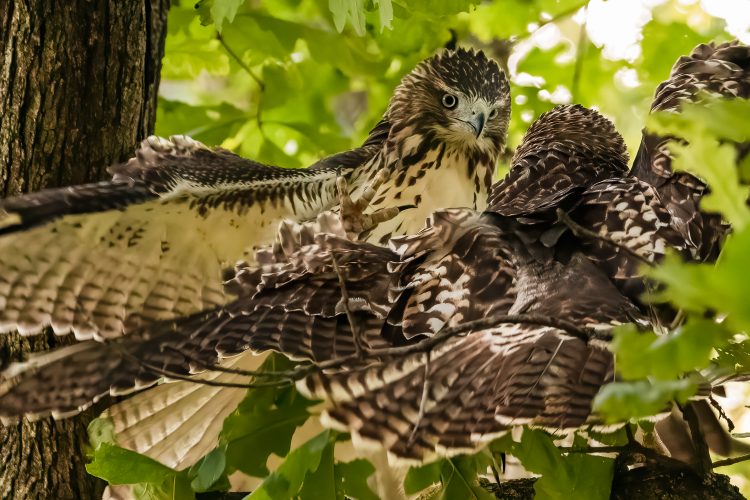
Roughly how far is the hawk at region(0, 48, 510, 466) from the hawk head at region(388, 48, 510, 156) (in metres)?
0.38

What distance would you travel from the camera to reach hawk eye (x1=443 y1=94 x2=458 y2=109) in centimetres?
400

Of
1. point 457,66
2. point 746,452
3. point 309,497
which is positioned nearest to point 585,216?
point 746,452

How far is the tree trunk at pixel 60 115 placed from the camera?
2.70 metres

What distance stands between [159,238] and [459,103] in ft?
5.21

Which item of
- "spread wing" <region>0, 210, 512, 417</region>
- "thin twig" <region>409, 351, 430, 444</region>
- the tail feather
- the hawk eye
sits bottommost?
the tail feather

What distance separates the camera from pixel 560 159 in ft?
10.5

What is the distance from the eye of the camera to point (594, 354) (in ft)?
Answer: 5.75

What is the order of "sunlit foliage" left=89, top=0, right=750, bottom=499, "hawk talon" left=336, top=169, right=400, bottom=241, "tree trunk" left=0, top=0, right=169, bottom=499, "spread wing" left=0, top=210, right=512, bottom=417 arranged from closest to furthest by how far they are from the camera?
1. "sunlit foliage" left=89, top=0, right=750, bottom=499
2. "spread wing" left=0, top=210, right=512, bottom=417
3. "hawk talon" left=336, top=169, right=400, bottom=241
4. "tree trunk" left=0, top=0, right=169, bottom=499

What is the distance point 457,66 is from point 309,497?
2276 mm

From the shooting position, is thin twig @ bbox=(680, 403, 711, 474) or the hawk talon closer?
thin twig @ bbox=(680, 403, 711, 474)

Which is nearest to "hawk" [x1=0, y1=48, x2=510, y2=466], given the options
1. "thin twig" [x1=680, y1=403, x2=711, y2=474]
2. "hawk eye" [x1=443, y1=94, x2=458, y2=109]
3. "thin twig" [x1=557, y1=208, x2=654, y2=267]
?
"hawk eye" [x1=443, y1=94, x2=458, y2=109]

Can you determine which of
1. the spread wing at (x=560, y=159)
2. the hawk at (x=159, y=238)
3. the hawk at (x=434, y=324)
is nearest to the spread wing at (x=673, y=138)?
the hawk at (x=434, y=324)

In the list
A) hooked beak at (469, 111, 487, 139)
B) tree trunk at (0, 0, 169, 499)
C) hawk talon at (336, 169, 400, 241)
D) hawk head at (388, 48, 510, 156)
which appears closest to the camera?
hawk talon at (336, 169, 400, 241)

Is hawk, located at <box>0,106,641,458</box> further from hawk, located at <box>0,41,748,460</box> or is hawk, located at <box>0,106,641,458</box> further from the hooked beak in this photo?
the hooked beak
